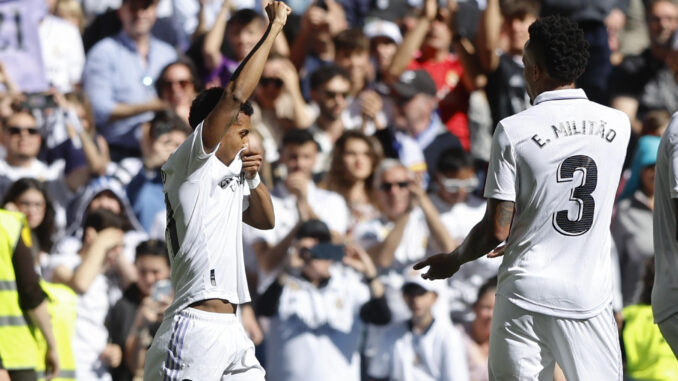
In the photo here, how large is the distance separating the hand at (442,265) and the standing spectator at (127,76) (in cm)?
521

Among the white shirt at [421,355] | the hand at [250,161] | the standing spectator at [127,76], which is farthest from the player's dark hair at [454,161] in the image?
the hand at [250,161]

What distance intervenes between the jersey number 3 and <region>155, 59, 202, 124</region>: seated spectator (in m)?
5.50

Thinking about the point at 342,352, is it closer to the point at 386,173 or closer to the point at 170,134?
the point at 386,173

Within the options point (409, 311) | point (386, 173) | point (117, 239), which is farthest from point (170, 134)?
point (409, 311)

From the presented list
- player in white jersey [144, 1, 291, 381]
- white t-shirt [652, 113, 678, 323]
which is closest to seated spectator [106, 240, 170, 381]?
player in white jersey [144, 1, 291, 381]

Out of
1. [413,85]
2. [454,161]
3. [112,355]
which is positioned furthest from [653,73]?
[112,355]

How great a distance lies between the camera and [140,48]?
1119 centimetres

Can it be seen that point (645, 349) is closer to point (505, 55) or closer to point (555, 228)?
point (505, 55)

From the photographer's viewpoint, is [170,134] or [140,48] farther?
[140,48]

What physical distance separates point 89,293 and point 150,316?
0.53 meters

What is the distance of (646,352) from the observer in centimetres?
963

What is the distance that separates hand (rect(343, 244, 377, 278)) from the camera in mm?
9766

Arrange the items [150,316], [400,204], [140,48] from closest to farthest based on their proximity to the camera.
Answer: [150,316]
[400,204]
[140,48]

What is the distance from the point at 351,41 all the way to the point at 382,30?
22.4 inches
